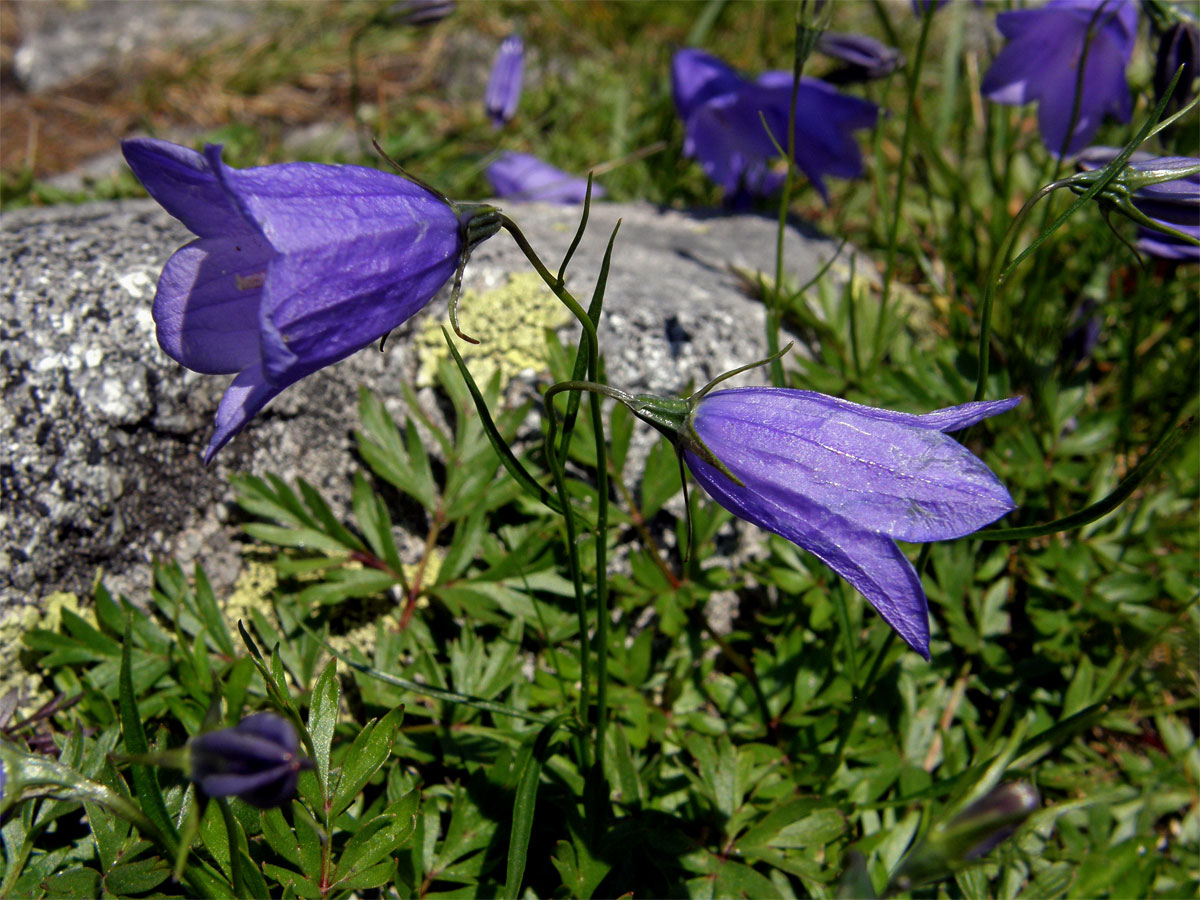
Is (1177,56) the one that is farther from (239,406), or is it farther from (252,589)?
(252,589)

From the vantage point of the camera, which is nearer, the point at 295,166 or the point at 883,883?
the point at 295,166

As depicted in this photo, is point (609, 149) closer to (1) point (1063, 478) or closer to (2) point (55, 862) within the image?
(1) point (1063, 478)

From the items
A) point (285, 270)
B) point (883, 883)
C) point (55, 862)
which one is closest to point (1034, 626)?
point (883, 883)

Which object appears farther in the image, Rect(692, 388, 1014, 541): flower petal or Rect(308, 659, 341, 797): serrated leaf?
Rect(308, 659, 341, 797): serrated leaf

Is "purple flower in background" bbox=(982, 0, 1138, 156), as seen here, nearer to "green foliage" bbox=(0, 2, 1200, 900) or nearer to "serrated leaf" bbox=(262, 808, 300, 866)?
"green foliage" bbox=(0, 2, 1200, 900)

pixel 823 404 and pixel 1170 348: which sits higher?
pixel 823 404

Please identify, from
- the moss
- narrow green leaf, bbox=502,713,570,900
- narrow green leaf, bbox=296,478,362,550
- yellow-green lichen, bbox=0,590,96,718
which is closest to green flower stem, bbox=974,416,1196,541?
narrow green leaf, bbox=502,713,570,900

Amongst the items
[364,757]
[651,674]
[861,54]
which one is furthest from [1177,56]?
[364,757]
